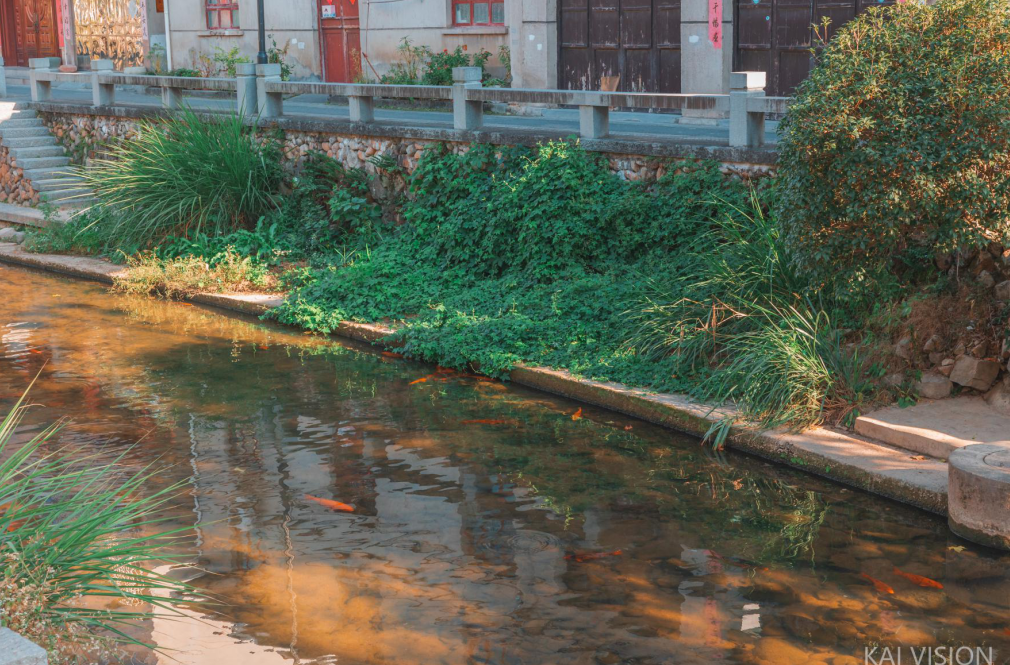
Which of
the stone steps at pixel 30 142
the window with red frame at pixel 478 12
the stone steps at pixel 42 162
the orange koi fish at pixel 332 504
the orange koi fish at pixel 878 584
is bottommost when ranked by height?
the orange koi fish at pixel 878 584

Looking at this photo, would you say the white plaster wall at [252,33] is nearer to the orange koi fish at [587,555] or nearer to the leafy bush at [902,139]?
the leafy bush at [902,139]

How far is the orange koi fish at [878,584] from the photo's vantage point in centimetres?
549

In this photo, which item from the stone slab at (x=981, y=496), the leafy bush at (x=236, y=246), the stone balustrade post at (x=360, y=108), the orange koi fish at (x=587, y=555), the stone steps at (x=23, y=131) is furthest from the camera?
the stone steps at (x=23, y=131)

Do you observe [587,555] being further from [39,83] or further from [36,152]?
[39,83]

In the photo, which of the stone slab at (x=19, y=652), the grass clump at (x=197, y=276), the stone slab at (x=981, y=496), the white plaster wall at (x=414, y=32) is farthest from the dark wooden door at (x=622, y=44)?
the stone slab at (x=19, y=652)

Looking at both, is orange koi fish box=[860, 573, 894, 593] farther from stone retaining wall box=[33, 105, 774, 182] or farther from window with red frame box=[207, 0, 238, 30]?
window with red frame box=[207, 0, 238, 30]

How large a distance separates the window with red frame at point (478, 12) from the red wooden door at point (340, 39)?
2.61 metres

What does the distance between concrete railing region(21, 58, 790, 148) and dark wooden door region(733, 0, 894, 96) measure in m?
1.12

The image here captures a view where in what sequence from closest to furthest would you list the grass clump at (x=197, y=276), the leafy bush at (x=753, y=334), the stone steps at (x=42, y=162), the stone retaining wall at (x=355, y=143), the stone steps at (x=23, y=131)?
the leafy bush at (x=753, y=334) → the stone retaining wall at (x=355, y=143) → the grass clump at (x=197, y=276) → the stone steps at (x=42, y=162) → the stone steps at (x=23, y=131)

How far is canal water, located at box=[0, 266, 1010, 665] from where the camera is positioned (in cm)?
508

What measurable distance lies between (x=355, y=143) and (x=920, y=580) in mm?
9631

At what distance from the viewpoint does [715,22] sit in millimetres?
16406

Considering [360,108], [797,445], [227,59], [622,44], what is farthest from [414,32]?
[797,445]

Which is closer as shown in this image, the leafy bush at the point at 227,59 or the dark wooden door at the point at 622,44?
the dark wooden door at the point at 622,44
